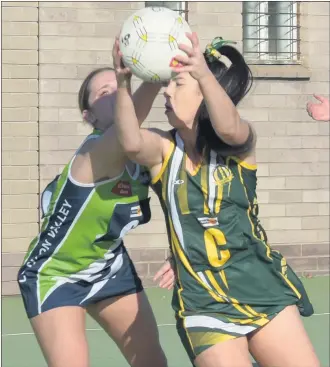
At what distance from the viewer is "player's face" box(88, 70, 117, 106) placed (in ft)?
14.0

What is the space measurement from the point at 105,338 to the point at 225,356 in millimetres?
4138

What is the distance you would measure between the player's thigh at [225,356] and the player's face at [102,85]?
1.36 m

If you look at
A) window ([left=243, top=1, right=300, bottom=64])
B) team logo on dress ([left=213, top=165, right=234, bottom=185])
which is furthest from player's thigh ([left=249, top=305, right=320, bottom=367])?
window ([left=243, top=1, right=300, bottom=64])

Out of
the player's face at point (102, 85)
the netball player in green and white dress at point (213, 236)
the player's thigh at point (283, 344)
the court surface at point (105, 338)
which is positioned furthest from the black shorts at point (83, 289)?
the court surface at point (105, 338)

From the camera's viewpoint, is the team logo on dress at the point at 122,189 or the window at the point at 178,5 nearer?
the team logo on dress at the point at 122,189

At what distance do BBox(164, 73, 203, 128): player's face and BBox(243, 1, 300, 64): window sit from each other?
24.0 feet

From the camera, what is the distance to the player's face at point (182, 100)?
3764 mm

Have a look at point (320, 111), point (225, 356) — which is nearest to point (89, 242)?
point (225, 356)

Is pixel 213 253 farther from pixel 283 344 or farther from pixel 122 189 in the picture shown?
pixel 122 189

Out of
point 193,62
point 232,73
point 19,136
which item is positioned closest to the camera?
point 193,62

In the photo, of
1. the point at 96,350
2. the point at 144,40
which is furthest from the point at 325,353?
the point at 144,40

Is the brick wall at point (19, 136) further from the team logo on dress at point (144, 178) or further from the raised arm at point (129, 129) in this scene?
the raised arm at point (129, 129)

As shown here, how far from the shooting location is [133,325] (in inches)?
175

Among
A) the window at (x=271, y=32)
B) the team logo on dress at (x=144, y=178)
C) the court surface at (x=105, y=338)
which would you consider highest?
the window at (x=271, y=32)
